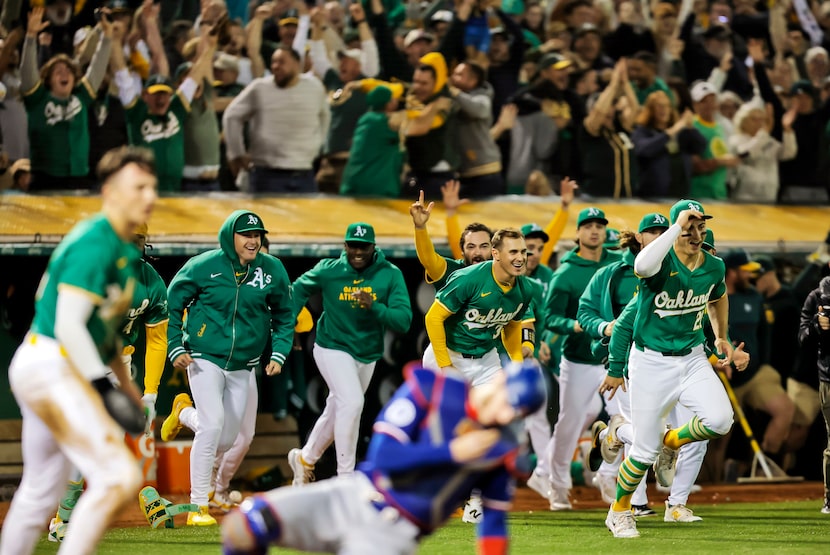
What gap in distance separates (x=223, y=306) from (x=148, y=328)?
0.58 metres

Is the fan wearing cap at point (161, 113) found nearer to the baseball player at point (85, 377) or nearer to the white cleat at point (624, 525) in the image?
the white cleat at point (624, 525)

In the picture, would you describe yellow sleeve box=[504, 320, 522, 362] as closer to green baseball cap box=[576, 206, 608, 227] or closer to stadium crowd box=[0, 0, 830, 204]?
green baseball cap box=[576, 206, 608, 227]

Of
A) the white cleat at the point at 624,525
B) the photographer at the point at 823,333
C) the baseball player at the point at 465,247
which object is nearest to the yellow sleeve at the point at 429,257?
the baseball player at the point at 465,247

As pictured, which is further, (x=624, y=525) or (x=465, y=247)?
(x=465, y=247)

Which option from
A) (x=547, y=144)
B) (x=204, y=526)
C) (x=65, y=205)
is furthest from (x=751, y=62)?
(x=204, y=526)

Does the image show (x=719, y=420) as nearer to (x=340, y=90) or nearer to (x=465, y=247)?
(x=465, y=247)

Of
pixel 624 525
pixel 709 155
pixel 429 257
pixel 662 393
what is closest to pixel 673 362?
pixel 662 393

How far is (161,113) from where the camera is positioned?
1127 cm

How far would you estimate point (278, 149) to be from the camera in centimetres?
1166

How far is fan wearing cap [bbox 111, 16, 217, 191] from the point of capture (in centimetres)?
1120

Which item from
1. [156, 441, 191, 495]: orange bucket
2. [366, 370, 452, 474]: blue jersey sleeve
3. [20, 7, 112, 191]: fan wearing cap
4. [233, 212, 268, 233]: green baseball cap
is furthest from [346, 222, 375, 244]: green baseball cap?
[366, 370, 452, 474]: blue jersey sleeve

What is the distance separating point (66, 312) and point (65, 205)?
253 inches

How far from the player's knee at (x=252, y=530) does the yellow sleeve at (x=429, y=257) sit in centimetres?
511

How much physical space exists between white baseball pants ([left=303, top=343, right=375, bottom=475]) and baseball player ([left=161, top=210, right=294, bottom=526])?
82 cm
